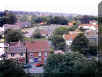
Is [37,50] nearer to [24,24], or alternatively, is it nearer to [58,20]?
[24,24]

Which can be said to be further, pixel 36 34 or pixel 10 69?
pixel 36 34

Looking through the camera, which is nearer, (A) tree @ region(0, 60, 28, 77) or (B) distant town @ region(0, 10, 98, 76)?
(A) tree @ region(0, 60, 28, 77)

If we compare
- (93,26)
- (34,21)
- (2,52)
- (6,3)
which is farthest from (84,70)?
(6,3)

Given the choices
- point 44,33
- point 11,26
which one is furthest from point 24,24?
point 44,33

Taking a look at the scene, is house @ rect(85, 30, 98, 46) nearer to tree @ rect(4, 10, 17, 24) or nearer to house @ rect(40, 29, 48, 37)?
house @ rect(40, 29, 48, 37)

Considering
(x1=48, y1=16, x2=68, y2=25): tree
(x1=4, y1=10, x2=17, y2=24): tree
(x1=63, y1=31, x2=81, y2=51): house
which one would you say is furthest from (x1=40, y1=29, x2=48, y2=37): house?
(x1=4, y1=10, x2=17, y2=24): tree

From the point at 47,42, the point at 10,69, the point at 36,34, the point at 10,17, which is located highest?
the point at 10,17
